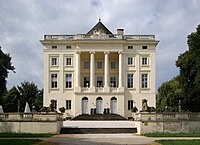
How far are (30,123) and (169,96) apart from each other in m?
47.8

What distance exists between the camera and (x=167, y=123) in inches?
1288

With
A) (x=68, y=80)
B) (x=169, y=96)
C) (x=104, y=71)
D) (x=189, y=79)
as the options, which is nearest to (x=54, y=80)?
(x=68, y=80)

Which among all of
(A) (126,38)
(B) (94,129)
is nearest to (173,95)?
(A) (126,38)

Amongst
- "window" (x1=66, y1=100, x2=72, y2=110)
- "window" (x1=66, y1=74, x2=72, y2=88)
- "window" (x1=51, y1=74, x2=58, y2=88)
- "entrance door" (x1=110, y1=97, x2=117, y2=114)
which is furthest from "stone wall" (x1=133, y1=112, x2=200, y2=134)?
"window" (x1=51, y1=74, x2=58, y2=88)

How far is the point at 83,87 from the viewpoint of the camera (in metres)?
63.5

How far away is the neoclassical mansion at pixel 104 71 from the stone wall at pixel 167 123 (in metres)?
29.2

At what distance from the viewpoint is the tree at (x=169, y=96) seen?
73.1 metres

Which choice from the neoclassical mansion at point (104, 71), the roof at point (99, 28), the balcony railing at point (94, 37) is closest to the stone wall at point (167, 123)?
the neoclassical mansion at point (104, 71)

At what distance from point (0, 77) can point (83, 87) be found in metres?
18.8

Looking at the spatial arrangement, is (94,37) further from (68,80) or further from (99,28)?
(68,80)

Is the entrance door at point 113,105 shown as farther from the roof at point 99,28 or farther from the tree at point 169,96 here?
the tree at point 169,96

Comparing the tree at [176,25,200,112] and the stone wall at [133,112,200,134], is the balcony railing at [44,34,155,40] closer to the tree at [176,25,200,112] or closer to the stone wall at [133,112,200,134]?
the tree at [176,25,200,112]

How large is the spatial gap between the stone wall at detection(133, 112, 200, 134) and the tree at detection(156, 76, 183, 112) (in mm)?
36763

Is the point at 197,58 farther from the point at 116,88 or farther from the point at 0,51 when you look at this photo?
the point at 116,88
